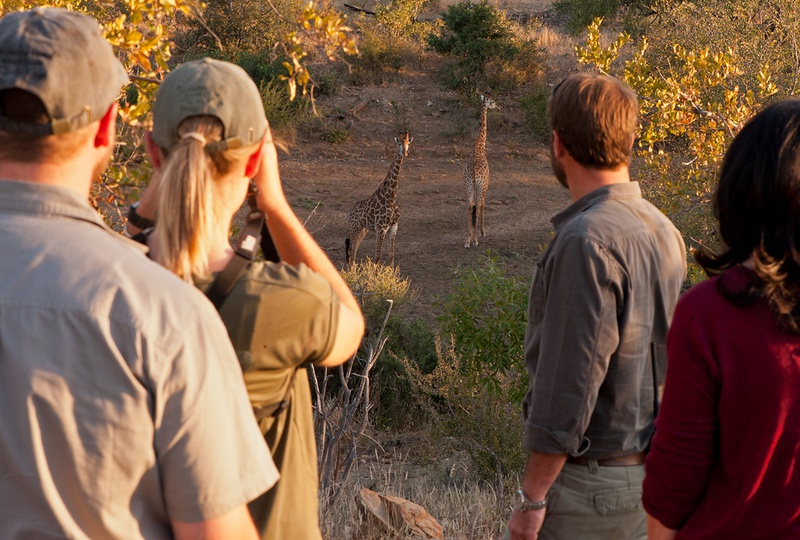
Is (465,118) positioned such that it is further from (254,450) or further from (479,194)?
(254,450)

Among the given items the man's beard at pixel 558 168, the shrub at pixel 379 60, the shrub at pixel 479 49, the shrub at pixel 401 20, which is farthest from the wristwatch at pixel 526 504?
the shrub at pixel 401 20

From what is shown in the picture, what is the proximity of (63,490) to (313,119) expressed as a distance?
14644mm

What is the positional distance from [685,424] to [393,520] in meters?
2.45

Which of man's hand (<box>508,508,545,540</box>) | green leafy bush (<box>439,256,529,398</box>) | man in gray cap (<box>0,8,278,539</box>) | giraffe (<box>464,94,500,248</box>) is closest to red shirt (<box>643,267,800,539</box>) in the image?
man's hand (<box>508,508,545,540</box>)

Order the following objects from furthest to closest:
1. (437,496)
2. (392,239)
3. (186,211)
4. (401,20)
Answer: (401,20), (392,239), (437,496), (186,211)

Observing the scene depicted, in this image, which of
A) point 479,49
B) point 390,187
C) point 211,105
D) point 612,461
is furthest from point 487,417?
point 479,49

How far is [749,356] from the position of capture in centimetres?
131

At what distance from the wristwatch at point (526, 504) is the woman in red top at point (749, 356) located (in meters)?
0.54

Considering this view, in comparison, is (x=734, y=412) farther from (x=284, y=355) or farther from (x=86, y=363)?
(x=86, y=363)

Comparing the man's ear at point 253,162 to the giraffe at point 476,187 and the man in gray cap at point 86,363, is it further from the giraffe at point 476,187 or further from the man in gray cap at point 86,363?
the giraffe at point 476,187

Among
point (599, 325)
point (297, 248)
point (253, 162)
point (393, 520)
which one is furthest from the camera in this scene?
point (393, 520)

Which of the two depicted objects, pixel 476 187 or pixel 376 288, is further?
pixel 476 187

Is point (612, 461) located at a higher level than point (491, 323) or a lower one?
higher

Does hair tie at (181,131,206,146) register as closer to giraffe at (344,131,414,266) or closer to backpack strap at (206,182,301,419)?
backpack strap at (206,182,301,419)
